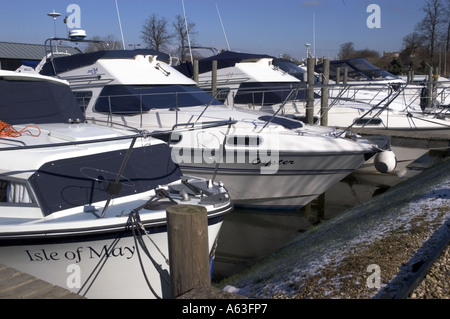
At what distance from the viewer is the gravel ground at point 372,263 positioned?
12.0 ft

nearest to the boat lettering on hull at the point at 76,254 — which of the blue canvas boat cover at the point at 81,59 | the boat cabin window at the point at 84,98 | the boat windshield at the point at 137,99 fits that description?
the boat windshield at the point at 137,99

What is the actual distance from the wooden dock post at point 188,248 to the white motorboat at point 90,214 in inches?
48.3

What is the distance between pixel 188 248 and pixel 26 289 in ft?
4.56

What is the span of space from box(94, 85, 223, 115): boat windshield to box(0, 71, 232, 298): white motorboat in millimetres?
3488

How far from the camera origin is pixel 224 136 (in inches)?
323

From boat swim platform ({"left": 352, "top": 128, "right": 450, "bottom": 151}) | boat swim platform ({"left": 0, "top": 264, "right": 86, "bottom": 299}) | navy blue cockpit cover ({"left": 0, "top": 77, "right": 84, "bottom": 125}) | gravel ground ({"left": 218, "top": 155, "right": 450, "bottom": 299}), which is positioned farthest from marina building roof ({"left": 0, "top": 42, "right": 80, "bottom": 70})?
boat swim platform ({"left": 0, "top": 264, "right": 86, "bottom": 299})

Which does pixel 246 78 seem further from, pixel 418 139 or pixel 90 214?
pixel 90 214

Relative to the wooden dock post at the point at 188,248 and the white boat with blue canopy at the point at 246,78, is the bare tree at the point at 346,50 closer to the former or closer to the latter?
the white boat with blue canopy at the point at 246,78

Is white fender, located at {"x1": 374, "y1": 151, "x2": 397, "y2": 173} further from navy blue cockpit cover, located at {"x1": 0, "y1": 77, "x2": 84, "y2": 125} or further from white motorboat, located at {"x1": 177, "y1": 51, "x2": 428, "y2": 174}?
navy blue cockpit cover, located at {"x1": 0, "y1": 77, "x2": 84, "y2": 125}

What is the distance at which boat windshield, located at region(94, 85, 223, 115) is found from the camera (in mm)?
8859

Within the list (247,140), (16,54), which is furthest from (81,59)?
(16,54)

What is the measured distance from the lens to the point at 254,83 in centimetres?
1313
